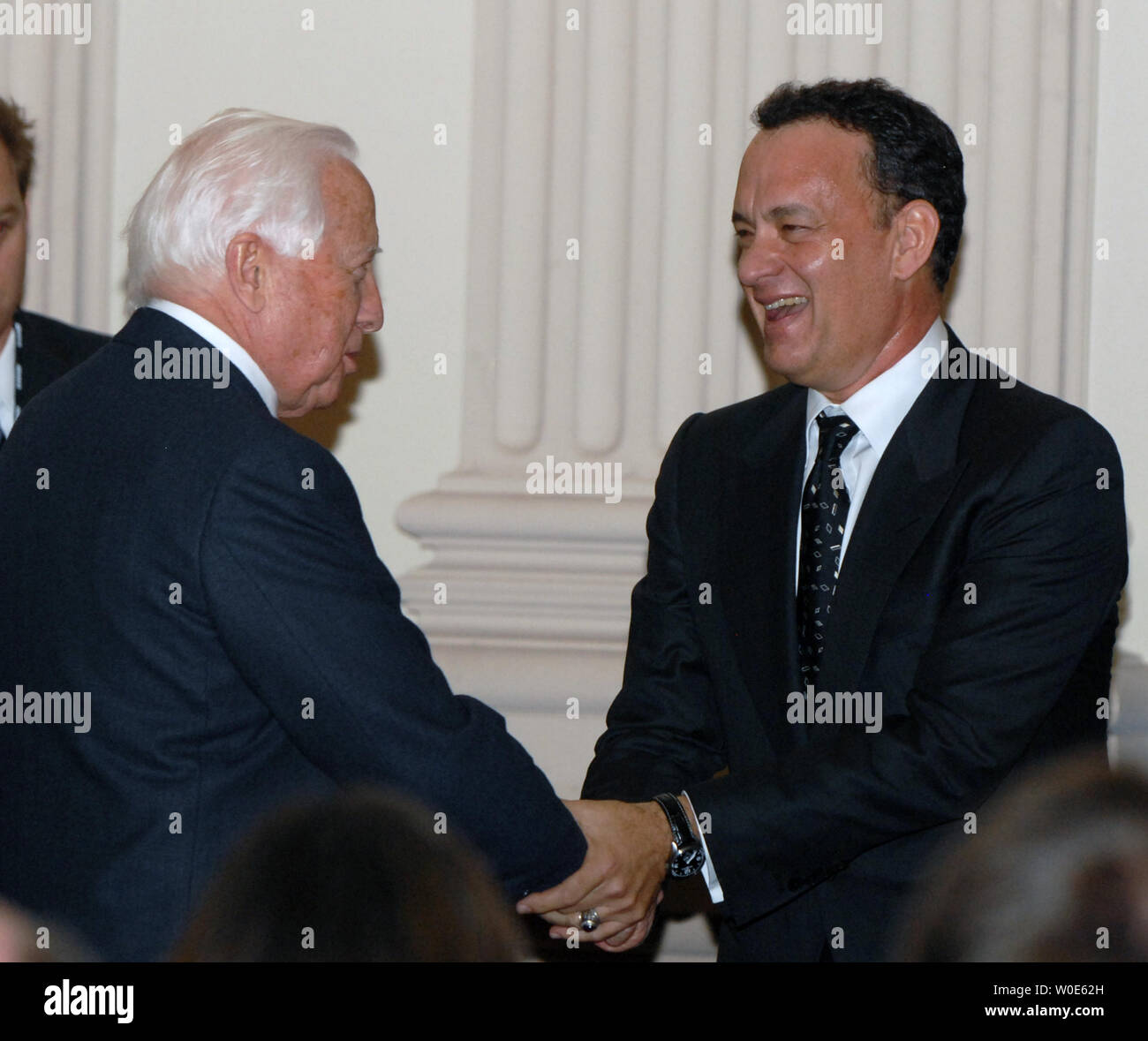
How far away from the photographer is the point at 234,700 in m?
1.93

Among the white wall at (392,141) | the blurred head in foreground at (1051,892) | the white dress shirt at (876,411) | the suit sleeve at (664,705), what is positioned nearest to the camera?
the blurred head in foreground at (1051,892)

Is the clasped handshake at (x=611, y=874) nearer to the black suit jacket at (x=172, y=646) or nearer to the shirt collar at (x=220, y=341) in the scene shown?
the black suit jacket at (x=172, y=646)

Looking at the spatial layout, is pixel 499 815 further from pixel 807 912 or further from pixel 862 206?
pixel 862 206

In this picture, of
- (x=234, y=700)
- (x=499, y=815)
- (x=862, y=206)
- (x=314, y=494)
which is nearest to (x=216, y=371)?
(x=314, y=494)

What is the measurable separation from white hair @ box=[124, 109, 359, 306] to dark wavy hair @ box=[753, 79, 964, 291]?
2.90 ft

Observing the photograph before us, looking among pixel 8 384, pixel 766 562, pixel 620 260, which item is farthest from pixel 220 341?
pixel 620 260

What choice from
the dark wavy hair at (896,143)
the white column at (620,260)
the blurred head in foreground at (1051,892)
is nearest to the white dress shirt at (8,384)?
the white column at (620,260)

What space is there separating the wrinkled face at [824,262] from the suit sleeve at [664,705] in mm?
389

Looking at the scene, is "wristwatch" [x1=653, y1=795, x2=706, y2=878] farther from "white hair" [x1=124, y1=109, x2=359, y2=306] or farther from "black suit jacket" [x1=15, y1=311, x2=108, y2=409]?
"black suit jacket" [x1=15, y1=311, x2=108, y2=409]

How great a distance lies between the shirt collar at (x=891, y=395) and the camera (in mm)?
2480

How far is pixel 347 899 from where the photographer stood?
97cm

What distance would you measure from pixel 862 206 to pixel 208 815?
56.2 inches

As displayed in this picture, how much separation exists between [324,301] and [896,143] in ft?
3.35

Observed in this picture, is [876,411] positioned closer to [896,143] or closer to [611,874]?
[896,143]
